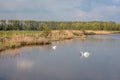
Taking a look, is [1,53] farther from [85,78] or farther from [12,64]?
[85,78]

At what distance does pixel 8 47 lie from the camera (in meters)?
25.5

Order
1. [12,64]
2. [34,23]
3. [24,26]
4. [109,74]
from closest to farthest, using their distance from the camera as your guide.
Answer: [109,74] < [12,64] < [24,26] < [34,23]

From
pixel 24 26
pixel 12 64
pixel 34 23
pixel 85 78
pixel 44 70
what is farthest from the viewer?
pixel 34 23

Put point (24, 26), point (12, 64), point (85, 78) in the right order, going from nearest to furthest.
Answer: point (85, 78) → point (12, 64) → point (24, 26)

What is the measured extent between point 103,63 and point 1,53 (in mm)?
8920

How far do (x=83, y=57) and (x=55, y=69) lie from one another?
18.5 ft

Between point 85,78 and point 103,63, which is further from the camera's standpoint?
point 103,63

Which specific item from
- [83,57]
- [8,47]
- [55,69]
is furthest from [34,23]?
[55,69]

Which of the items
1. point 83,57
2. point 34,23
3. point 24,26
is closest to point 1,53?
point 83,57

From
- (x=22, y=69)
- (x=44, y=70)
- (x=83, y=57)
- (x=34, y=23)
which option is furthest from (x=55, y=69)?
(x=34, y=23)

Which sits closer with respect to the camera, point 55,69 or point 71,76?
point 71,76

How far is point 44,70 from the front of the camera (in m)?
15.5

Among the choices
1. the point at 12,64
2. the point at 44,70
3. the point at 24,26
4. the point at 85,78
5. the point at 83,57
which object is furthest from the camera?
the point at 24,26

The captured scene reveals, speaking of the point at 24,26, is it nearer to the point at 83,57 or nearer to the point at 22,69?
the point at 83,57
